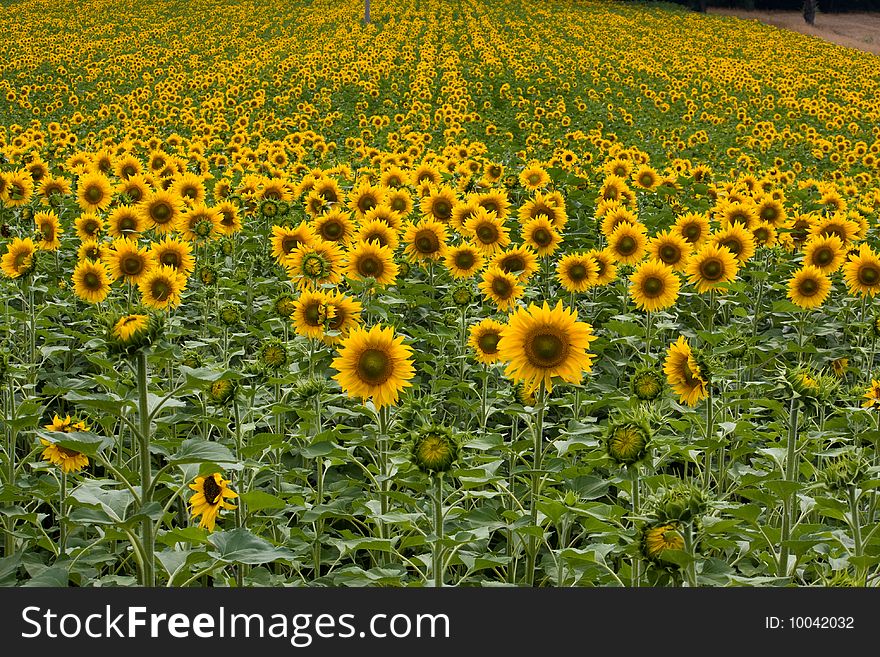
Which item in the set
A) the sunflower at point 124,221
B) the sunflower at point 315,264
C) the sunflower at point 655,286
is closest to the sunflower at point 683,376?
the sunflower at point 655,286

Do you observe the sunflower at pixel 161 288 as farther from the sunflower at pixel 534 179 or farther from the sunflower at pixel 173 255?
the sunflower at pixel 534 179

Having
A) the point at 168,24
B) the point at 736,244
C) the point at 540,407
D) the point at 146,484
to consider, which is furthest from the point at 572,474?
the point at 168,24

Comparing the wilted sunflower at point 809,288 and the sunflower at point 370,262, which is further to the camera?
the wilted sunflower at point 809,288

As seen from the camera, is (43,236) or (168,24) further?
(168,24)

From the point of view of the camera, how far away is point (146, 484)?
8.95 feet

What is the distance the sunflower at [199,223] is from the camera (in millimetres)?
6246

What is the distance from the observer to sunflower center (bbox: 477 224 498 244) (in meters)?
6.14

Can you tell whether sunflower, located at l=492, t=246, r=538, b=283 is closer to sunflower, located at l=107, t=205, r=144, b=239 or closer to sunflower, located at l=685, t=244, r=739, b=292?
sunflower, located at l=685, t=244, r=739, b=292

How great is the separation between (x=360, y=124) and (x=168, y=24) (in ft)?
72.0

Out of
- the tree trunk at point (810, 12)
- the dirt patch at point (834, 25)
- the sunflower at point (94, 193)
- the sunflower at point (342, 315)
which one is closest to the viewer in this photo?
the sunflower at point (342, 315)

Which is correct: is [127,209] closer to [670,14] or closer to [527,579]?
A: [527,579]

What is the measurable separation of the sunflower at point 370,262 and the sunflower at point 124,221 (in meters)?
1.80

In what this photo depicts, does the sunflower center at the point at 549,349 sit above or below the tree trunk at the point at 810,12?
below

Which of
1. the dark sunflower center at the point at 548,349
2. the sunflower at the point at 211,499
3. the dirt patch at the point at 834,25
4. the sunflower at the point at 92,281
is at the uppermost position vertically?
the dirt patch at the point at 834,25
